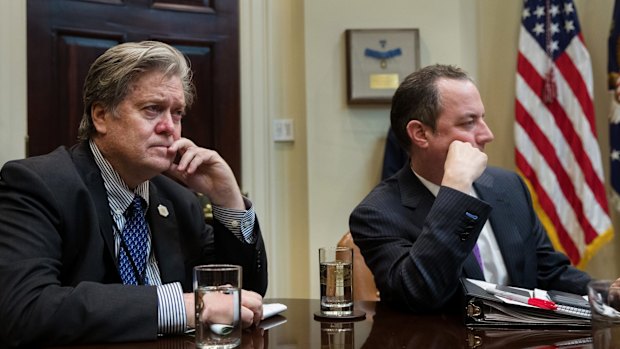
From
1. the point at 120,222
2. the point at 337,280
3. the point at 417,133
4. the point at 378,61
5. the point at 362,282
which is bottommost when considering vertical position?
the point at 362,282

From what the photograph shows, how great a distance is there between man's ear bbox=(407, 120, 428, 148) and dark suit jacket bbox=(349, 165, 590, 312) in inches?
3.2

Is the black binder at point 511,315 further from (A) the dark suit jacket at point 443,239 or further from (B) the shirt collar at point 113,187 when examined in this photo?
(B) the shirt collar at point 113,187

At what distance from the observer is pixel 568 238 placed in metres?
3.61

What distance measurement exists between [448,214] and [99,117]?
0.83 meters

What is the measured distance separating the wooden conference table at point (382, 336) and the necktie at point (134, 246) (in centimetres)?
35

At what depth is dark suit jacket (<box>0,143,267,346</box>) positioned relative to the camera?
4.10 ft

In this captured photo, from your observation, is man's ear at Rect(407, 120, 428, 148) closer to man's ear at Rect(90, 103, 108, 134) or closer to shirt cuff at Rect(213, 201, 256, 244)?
shirt cuff at Rect(213, 201, 256, 244)

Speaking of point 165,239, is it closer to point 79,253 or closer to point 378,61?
point 79,253

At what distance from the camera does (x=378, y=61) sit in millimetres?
3719

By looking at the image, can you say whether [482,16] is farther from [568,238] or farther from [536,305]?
[536,305]

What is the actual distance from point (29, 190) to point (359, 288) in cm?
101

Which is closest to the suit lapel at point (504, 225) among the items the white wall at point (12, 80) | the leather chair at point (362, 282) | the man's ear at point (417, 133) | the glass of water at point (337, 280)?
the man's ear at point (417, 133)

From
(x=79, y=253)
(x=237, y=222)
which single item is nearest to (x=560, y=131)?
(x=237, y=222)

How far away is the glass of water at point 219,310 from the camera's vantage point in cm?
116
